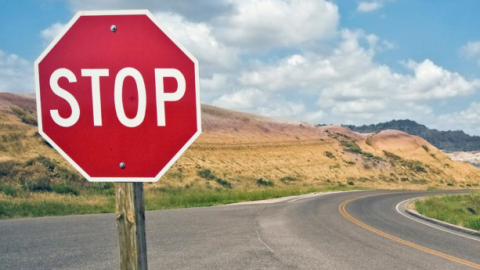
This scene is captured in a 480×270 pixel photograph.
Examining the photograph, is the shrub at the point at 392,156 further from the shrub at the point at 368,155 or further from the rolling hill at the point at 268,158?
the shrub at the point at 368,155

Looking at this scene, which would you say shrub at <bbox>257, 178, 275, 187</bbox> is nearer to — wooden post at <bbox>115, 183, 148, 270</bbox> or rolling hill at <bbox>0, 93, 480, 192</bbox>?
rolling hill at <bbox>0, 93, 480, 192</bbox>

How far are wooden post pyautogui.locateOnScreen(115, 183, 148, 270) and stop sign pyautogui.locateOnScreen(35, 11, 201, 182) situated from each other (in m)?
0.12

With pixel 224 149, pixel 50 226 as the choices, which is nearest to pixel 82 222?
pixel 50 226

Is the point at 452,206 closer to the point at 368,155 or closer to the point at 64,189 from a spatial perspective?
the point at 64,189

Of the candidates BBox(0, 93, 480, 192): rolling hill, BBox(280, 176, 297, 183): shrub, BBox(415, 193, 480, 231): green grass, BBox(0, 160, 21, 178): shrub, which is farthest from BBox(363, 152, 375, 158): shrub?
BBox(0, 160, 21, 178): shrub

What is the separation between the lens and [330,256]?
325 inches

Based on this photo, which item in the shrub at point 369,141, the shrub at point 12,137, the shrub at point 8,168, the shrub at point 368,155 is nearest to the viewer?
the shrub at point 8,168

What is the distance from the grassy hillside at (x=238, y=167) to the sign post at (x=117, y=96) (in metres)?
14.1

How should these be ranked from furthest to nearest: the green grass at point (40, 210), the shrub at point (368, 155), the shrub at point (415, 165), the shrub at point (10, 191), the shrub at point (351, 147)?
the shrub at point (368, 155)
the shrub at point (351, 147)
the shrub at point (415, 165)
the shrub at point (10, 191)
the green grass at point (40, 210)

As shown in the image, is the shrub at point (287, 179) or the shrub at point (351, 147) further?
the shrub at point (351, 147)

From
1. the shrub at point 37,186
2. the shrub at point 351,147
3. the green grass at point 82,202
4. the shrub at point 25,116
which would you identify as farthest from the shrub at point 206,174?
the shrub at point 351,147

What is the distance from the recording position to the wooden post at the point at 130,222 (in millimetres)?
2207

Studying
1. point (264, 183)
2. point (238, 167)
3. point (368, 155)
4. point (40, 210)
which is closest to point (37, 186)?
point (40, 210)

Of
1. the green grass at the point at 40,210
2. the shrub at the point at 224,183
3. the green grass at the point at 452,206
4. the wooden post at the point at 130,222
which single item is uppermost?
the wooden post at the point at 130,222
